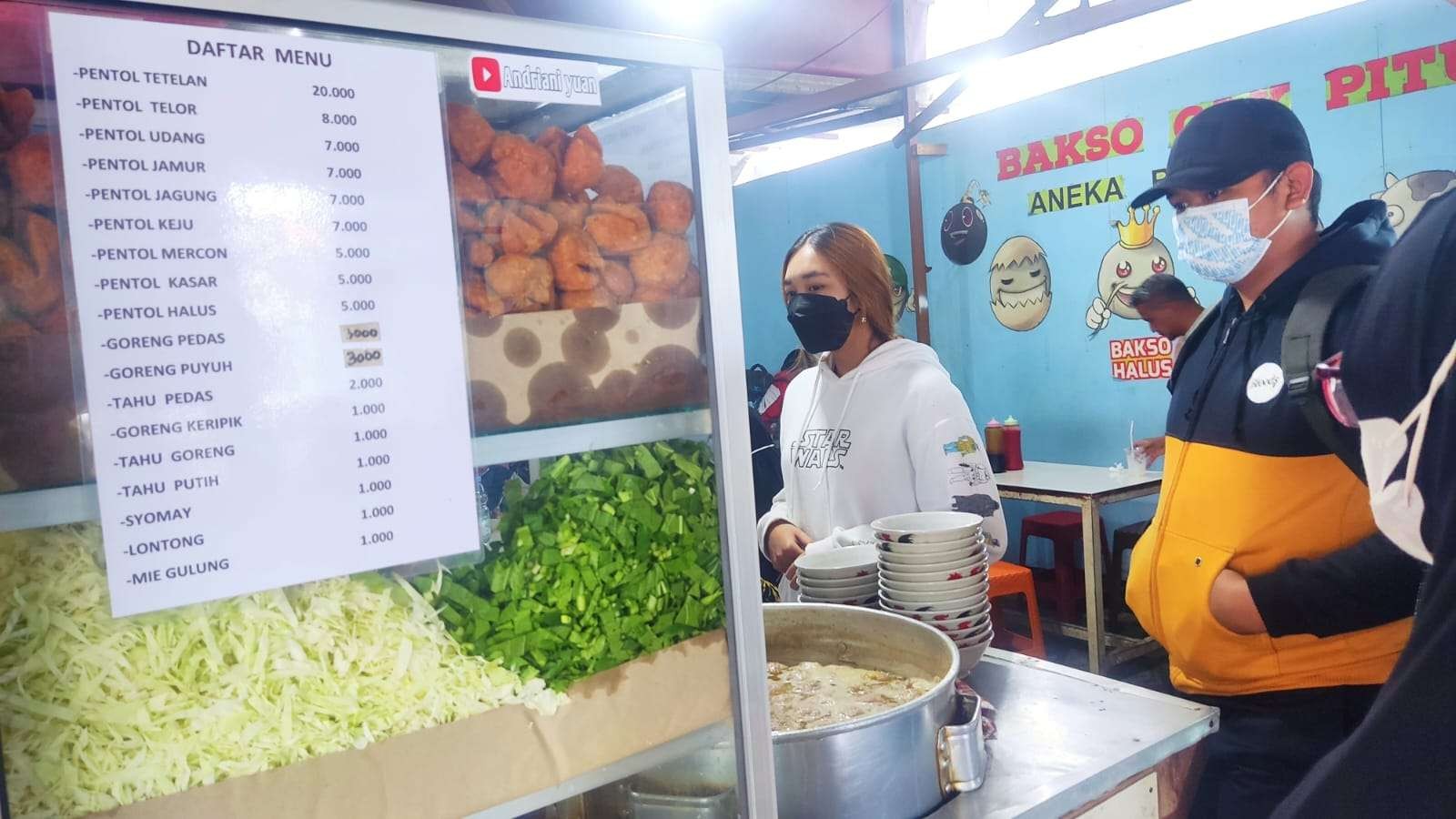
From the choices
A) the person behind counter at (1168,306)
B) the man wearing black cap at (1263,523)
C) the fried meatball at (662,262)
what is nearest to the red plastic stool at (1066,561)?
the person behind counter at (1168,306)

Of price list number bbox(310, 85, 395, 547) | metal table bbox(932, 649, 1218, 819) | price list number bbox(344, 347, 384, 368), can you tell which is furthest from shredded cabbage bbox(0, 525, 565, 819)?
metal table bbox(932, 649, 1218, 819)

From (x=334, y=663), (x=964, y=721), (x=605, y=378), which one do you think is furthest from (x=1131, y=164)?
(x=334, y=663)

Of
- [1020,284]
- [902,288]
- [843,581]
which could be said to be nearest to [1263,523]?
[843,581]

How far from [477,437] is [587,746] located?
366 millimetres

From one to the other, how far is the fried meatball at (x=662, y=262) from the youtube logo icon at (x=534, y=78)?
0.57 ft

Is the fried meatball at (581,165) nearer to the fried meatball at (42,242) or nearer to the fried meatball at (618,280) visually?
the fried meatball at (618,280)

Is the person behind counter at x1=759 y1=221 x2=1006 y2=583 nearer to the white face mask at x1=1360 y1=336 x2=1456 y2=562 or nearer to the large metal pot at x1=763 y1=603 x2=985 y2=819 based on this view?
the large metal pot at x1=763 y1=603 x2=985 y2=819

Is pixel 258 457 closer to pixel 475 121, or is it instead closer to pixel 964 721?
pixel 475 121

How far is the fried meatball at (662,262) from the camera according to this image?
105 cm

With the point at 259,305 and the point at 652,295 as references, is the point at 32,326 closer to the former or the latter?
the point at 259,305

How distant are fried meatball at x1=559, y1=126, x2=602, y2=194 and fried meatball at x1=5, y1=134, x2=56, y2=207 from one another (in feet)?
1.57

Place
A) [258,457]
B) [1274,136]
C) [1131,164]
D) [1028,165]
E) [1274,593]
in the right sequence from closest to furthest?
[258,457] < [1274,593] < [1274,136] < [1131,164] < [1028,165]

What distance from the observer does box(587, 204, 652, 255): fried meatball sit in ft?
3.42

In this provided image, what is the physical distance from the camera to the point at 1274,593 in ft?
5.70
